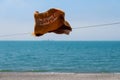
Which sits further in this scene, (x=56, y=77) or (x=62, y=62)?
(x=62, y=62)

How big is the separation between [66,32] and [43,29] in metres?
0.54

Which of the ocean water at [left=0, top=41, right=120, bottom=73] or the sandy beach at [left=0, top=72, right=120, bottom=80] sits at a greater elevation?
the sandy beach at [left=0, top=72, right=120, bottom=80]

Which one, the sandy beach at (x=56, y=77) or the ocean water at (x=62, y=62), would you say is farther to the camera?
the ocean water at (x=62, y=62)

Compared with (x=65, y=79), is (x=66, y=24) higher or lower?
higher

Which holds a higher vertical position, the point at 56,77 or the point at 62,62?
the point at 56,77

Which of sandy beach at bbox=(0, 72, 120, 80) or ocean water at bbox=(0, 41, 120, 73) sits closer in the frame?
sandy beach at bbox=(0, 72, 120, 80)

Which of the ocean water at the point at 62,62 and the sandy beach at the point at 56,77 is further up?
the sandy beach at the point at 56,77

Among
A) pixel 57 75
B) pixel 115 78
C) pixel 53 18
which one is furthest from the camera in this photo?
pixel 57 75

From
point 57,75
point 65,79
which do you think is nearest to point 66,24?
point 65,79

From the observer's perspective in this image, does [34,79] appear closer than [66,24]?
No

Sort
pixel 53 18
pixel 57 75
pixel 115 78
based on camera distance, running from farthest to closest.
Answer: pixel 57 75, pixel 115 78, pixel 53 18

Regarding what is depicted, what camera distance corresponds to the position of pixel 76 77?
58.0 feet

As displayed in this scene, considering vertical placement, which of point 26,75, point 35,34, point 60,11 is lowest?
point 26,75

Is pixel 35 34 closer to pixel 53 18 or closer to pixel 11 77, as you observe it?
pixel 53 18
